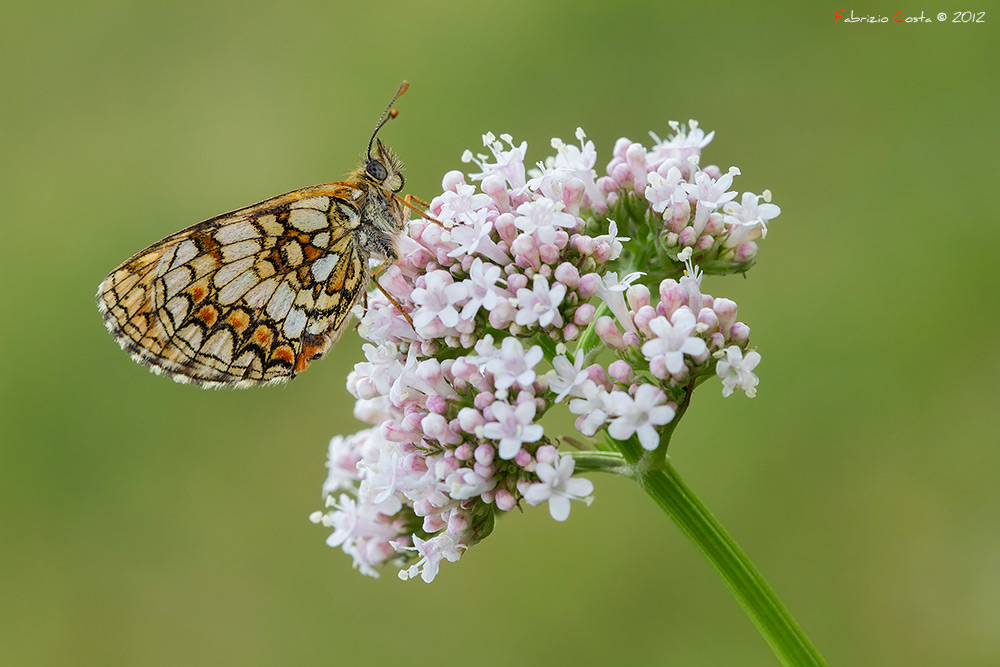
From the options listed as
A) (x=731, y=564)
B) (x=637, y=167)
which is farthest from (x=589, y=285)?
(x=731, y=564)

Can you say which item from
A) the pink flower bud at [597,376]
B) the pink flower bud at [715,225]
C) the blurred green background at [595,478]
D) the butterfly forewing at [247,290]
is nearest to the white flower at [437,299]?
the pink flower bud at [597,376]

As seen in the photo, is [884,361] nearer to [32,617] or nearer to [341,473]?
[341,473]

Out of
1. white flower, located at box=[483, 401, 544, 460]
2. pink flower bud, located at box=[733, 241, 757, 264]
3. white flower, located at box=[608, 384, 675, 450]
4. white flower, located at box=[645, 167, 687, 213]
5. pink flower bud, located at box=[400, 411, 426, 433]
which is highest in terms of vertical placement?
white flower, located at box=[645, 167, 687, 213]

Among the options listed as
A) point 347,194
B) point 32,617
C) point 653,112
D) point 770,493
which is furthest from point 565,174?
point 32,617

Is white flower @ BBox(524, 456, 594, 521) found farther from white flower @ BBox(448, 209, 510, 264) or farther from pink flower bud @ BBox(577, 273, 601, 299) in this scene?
white flower @ BBox(448, 209, 510, 264)

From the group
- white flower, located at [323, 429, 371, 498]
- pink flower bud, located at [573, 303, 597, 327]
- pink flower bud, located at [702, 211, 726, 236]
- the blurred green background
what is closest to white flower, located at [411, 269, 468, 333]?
pink flower bud, located at [573, 303, 597, 327]

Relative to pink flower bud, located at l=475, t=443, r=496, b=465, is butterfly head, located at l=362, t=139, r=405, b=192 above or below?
above

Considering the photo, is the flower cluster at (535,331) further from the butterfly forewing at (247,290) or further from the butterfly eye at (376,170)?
the butterfly eye at (376,170)
